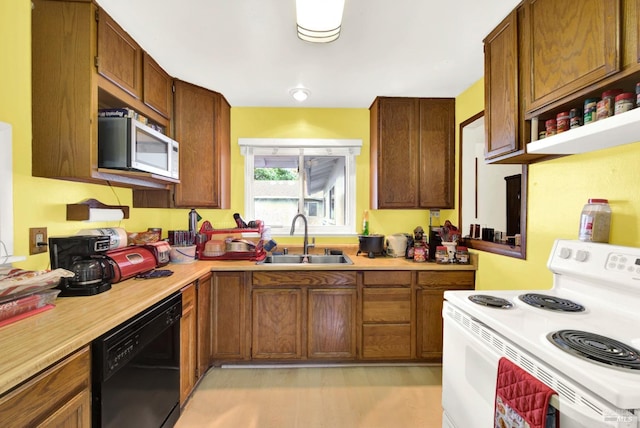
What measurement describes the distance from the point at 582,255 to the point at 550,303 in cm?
28

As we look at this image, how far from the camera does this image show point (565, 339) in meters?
0.86

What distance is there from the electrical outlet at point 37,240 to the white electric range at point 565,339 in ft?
7.07

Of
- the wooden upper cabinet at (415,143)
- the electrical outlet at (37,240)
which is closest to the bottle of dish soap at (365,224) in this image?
the wooden upper cabinet at (415,143)

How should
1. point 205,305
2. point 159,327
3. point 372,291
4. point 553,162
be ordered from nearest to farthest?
point 159,327
point 553,162
point 205,305
point 372,291

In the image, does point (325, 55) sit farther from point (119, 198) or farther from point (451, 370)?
point (451, 370)

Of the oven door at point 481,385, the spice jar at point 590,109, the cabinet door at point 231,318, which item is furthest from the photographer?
the cabinet door at point 231,318

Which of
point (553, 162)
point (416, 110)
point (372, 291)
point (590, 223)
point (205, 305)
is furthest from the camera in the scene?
point (416, 110)

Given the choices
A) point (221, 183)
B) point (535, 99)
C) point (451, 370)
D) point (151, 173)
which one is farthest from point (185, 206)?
point (535, 99)

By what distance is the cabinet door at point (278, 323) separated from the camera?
2104 mm

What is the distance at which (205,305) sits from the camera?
2.00 metres

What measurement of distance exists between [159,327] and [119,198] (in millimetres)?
1246

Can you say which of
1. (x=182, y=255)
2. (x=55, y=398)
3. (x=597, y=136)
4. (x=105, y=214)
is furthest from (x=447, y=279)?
(x=105, y=214)

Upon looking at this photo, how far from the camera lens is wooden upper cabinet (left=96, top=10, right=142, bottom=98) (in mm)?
1461

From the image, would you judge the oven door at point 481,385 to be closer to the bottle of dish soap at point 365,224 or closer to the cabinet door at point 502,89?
the cabinet door at point 502,89
